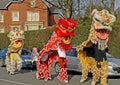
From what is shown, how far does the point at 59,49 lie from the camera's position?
1542 cm

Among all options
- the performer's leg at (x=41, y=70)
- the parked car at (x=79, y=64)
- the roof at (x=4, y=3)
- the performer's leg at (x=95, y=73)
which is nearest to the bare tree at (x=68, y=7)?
the parked car at (x=79, y=64)

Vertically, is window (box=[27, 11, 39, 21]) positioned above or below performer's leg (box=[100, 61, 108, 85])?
below

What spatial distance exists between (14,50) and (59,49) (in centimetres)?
445

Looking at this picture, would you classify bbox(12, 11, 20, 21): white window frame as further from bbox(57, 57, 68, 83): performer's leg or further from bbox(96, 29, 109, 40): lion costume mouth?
bbox(96, 29, 109, 40): lion costume mouth

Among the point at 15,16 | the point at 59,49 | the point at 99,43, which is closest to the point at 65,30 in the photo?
the point at 59,49

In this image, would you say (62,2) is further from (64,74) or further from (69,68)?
(64,74)

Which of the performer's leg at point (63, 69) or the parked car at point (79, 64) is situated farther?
the parked car at point (79, 64)

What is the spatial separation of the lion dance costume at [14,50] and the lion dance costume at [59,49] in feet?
10.0

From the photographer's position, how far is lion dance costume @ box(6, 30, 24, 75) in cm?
1892

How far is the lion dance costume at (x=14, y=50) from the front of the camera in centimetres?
1892

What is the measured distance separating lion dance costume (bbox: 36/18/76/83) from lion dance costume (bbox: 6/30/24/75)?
121 inches

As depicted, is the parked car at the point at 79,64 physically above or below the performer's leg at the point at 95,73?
below

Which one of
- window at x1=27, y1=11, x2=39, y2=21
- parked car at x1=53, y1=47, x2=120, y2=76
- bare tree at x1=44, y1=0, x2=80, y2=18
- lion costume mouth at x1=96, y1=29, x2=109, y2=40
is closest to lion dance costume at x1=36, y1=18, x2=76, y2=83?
lion costume mouth at x1=96, y1=29, x2=109, y2=40

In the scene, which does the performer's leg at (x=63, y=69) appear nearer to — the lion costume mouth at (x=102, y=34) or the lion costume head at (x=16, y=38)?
the lion costume mouth at (x=102, y=34)
